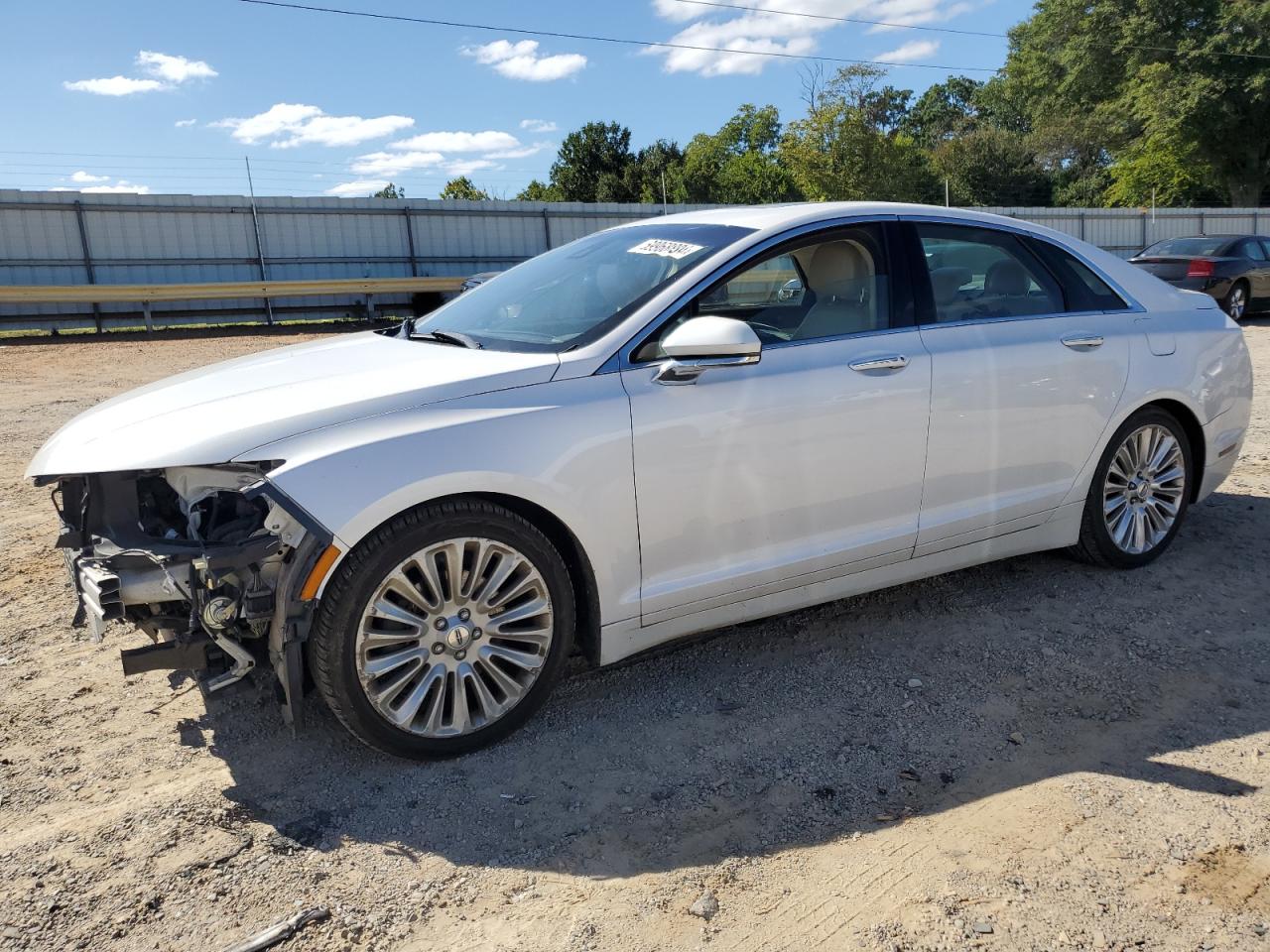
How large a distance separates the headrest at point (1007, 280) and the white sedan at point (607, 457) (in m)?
0.01

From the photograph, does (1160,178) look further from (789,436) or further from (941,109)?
(941,109)

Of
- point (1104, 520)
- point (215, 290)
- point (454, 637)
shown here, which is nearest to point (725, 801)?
point (454, 637)

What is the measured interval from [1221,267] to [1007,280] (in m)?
14.0

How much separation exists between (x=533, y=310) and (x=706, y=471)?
1.02 metres

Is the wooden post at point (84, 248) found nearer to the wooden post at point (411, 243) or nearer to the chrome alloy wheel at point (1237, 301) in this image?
the wooden post at point (411, 243)

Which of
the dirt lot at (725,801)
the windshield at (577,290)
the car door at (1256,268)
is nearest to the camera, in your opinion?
the dirt lot at (725,801)

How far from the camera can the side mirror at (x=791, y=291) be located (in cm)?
382

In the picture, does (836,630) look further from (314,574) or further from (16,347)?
(16,347)

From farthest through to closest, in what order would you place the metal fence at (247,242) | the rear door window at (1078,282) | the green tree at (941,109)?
the green tree at (941,109)
the metal fence at (247,242)
the rear door window at (1078,282)

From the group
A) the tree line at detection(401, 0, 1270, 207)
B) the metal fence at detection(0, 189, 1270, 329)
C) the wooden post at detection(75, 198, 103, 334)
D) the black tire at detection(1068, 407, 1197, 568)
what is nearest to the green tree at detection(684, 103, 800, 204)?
the tree line at detection(401, 0, 1270, 207)

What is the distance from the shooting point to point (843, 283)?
3.90 metres

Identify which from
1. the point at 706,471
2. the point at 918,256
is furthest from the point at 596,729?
the point at 918,256

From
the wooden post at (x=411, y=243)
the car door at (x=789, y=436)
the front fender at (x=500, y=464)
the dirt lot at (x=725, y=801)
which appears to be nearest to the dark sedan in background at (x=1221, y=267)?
the dirt lot at (x=725, y=801)

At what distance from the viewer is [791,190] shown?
5250cm
